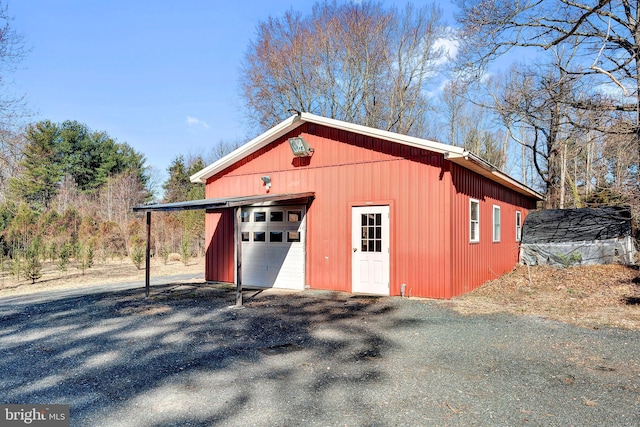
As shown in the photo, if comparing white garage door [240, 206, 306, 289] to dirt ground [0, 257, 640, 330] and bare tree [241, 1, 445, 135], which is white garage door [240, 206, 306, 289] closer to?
dirt ground [0, 257, 640, 330]

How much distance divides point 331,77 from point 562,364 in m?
19.0

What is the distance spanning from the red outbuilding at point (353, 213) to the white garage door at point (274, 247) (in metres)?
→ 0.03

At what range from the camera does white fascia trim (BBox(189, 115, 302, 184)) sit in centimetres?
920

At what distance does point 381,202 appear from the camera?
8.09 meters

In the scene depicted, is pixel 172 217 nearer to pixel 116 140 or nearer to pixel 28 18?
pixel 28 18

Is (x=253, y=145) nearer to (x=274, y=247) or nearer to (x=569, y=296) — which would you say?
(x=274, y=247)

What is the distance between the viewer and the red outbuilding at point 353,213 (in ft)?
24.8

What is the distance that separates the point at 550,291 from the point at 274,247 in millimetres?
6608

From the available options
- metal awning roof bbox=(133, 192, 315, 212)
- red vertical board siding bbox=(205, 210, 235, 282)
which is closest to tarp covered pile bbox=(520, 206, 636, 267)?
metal awning roof bbox=(133, 192, 315, 212)

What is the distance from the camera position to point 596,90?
999cm

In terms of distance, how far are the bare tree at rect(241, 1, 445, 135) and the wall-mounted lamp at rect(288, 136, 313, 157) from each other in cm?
1233

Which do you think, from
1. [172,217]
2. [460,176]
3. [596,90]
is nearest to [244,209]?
[460,176]

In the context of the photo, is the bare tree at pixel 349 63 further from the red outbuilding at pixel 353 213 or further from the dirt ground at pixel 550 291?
the dirt ground at pixel 550 291

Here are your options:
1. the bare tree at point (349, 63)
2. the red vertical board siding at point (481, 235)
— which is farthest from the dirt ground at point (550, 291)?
the bare tree at point (349, 63)
